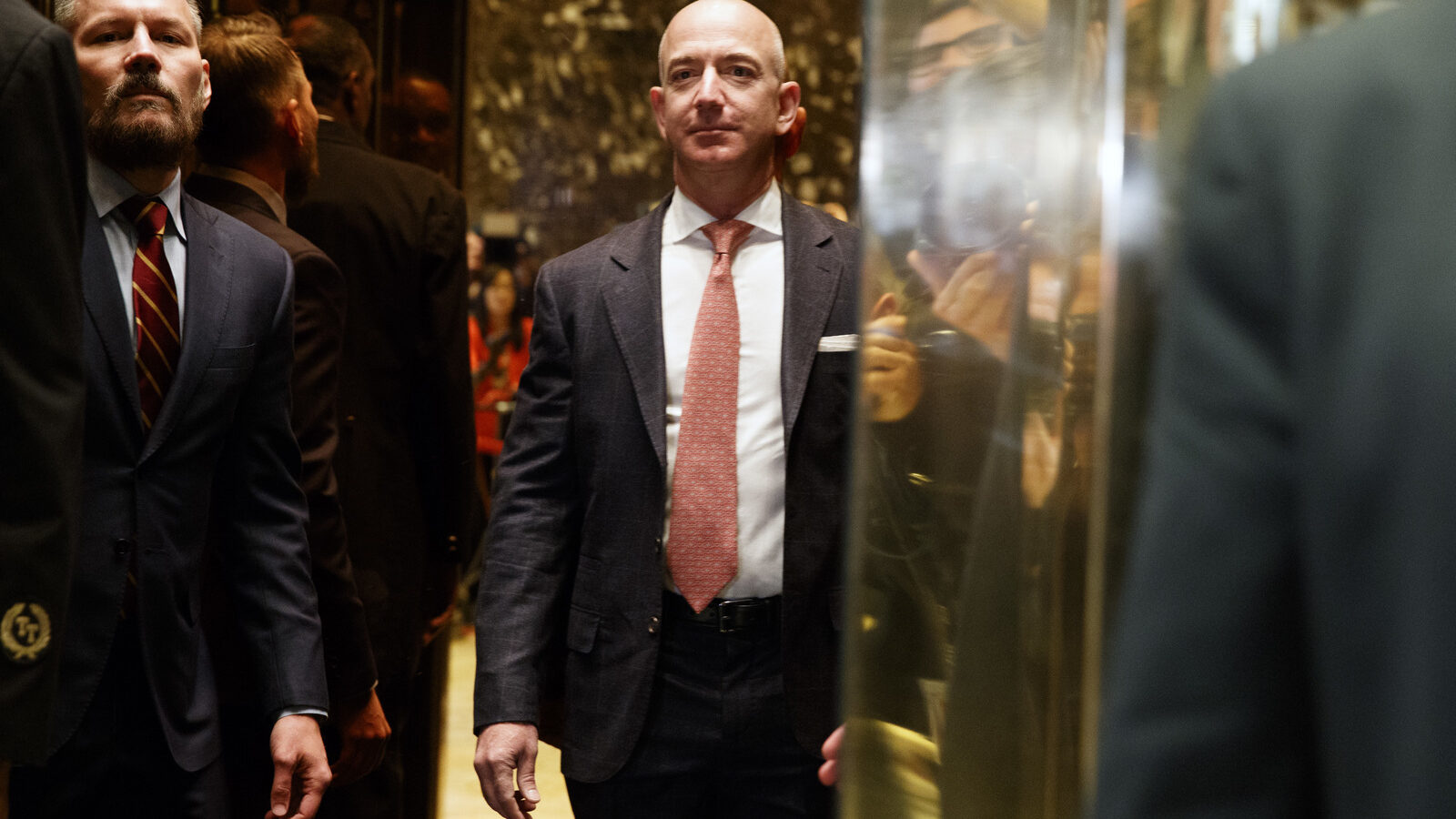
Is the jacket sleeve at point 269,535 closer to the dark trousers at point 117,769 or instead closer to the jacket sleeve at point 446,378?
the dark trousers at point 117,769

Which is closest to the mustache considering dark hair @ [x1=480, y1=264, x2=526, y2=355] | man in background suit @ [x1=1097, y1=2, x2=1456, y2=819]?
man in background suit @ [x1=1097, y1=2, x2=1456, y2=819]

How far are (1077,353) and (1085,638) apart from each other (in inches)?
7.1

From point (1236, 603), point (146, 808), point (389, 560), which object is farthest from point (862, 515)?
point (389, 560)

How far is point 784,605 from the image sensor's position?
5.76 ft

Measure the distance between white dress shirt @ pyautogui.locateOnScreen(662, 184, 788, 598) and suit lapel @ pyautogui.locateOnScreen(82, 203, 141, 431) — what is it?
0.62 meters

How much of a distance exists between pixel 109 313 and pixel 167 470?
182 millimetres

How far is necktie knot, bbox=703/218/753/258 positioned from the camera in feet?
6.36

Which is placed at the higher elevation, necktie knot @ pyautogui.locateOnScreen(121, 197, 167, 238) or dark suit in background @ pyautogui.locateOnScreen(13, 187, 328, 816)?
necktie knot @ pyautogui.locateOnScreen(121, 197, 167, 238)

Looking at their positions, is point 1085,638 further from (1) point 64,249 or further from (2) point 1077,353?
(1) point 64,249

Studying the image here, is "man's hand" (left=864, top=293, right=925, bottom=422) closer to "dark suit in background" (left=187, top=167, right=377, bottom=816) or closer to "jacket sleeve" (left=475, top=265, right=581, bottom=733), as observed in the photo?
"jacket sleeve" (left=475, top=265, right=581, bottom=733)

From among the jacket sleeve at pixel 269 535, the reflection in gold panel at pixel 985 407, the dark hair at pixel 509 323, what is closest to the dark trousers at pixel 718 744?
the jacket sleeve at pixel 269 535

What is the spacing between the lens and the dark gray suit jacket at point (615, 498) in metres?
1.77

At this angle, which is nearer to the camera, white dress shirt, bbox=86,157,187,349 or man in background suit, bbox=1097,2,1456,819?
man in background suit, bbox=1097,2,1456,819

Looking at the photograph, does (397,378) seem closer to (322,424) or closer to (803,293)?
(322,424)
